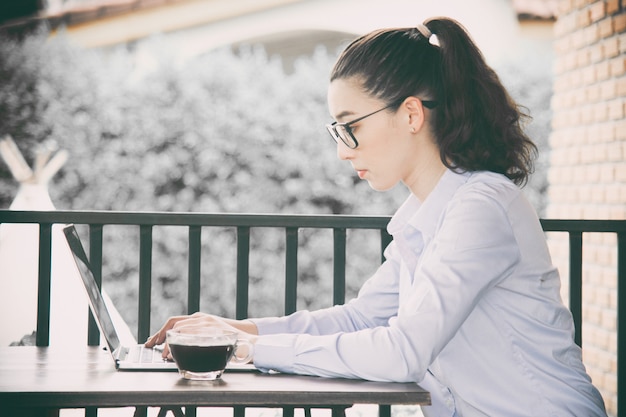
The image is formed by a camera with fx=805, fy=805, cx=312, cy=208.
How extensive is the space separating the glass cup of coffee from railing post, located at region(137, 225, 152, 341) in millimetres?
861

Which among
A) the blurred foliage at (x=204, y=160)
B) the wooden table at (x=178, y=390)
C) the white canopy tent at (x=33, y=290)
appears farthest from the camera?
the blurred foliage at (x=204, y=160)

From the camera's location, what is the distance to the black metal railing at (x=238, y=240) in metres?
2.11

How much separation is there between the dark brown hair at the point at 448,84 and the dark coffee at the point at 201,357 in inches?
23.0

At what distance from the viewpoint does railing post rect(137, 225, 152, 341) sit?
84.3 inches

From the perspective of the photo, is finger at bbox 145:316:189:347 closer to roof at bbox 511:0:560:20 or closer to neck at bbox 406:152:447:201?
neck at bbox 406:152:447:201

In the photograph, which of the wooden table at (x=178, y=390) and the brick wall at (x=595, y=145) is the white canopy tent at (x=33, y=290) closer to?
the wooden table at (x=178, y=390)

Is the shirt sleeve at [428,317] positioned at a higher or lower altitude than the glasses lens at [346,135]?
lower

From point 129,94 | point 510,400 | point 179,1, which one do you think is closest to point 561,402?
point 510,400

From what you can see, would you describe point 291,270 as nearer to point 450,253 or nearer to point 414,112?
point 414,112

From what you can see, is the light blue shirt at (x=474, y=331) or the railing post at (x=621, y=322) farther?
the railing post at (x=621, y=322)

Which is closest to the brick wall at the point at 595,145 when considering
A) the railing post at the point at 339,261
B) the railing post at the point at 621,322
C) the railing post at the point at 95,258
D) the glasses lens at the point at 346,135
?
the railing post at the point at 621,322

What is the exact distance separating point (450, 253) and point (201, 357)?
17.9 inches

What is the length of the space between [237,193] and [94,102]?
1.04 meters

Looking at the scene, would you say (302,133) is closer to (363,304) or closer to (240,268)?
(240,268)
